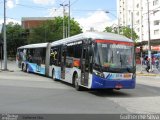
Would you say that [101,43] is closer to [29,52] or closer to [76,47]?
[76,47]

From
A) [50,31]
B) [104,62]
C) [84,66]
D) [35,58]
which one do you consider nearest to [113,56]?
[104,62]

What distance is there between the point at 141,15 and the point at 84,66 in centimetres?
9312

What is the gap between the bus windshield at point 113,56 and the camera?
60.5 ft

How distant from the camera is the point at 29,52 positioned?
1508 inches

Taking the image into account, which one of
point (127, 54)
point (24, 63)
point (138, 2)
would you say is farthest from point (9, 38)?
point (127, 54)

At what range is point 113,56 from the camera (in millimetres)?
18594

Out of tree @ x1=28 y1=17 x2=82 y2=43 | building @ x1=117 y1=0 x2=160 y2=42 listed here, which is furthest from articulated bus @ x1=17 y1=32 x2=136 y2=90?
tree @ x1=28 y1=17 x2=82 y2=43

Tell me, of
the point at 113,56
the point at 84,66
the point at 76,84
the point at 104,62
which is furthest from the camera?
the point at 76,84

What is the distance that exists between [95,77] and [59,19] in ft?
323

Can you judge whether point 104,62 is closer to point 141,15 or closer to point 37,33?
point 37,33

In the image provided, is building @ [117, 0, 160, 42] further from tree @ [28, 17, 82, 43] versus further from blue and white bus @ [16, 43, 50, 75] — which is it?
blue and white bus @ [16, 43, 50, 75]

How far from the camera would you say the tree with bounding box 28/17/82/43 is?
106 m

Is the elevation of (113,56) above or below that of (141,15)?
below

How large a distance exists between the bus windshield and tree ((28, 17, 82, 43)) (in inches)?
3412
